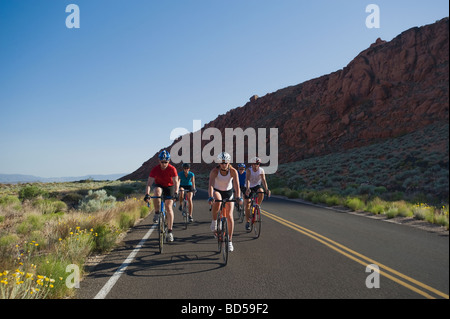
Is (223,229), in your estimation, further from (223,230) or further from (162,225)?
(162,225)

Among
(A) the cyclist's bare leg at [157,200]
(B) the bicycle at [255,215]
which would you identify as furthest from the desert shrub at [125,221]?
(B) the bicycle at [255,215]

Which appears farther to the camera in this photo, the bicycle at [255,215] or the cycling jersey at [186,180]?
the cycling jersey at [186,180]

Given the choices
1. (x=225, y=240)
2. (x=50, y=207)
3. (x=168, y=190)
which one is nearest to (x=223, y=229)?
(x=225, y=240)

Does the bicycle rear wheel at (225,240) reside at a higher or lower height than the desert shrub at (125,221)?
higher

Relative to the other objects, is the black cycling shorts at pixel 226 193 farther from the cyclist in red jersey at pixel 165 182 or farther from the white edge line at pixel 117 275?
the white edge line at pixel 117 275

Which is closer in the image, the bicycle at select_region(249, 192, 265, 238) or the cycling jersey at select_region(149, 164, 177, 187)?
the cycling jersey at select_region(149, 164, 177, 187)

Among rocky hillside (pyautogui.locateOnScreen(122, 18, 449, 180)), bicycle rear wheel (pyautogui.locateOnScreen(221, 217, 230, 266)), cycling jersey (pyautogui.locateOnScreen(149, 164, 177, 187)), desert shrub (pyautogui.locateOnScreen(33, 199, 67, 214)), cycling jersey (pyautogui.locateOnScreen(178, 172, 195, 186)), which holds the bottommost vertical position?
desert shrub (pyautogui.locateOnScreen(33, 199, 67, 214))

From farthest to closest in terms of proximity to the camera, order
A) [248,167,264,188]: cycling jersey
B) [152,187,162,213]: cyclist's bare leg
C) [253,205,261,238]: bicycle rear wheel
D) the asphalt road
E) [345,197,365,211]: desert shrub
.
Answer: [345,197,365,211]: desert shrub
[248,167,264,188]: cycling jersey
[253,205,261,238]: bicycle rear wheel
[152,187,162,213]: cyclist's bare leg
the asphalt road

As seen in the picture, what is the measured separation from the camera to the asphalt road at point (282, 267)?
14.5 ft

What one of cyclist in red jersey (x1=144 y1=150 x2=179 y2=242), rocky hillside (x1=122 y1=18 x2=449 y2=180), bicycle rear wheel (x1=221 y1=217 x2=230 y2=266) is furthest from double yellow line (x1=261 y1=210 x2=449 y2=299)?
rocky hillside (x1=122 y1=18 x2=449 y2=180)

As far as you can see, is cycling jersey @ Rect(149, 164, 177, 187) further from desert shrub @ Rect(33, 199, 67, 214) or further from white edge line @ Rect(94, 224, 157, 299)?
desert shrub @ Rect(33, 199, 67, 214)

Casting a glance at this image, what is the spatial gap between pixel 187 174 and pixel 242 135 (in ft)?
284

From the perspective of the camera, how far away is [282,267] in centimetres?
586

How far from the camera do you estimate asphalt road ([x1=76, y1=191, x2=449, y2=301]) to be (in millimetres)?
4430
